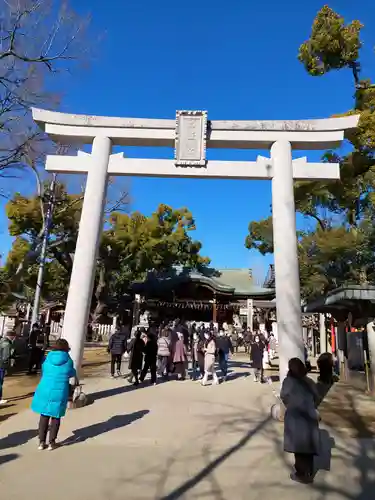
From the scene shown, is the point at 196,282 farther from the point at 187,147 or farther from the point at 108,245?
the point at 187,147

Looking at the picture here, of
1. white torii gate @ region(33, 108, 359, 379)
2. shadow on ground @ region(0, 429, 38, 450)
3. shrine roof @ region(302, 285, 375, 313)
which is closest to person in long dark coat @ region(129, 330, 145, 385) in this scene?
white torii gate @ region(33, 108, 359, 379)

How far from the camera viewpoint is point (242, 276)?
1094 inches

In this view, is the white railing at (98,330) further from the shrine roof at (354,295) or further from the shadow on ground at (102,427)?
the shadow on ground at (102,427)

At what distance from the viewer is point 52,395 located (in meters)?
4.54

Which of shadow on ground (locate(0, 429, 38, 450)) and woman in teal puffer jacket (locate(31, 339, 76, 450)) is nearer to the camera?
woman in teal puffer jacket (locate(31, 339, 76, 450))

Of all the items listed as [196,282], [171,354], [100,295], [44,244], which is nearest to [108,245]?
[100,295]

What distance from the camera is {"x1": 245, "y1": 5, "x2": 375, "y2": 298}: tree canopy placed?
12.7 meters

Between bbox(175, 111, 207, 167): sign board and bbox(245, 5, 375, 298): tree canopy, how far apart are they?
230 inches

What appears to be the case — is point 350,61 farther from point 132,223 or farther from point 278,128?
point 132,223

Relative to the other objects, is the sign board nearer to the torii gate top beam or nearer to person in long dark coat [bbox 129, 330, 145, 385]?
the torii gate top beam

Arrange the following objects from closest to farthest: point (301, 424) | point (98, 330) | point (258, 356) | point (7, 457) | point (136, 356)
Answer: point (301, 424) < point (7, 457) < point (136, 356) < point (258, 356) < point (98, 330)

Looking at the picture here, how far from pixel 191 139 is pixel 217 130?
660mm

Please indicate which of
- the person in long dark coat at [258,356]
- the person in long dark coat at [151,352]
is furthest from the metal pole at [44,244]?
the person in long dark coat at [258,356]

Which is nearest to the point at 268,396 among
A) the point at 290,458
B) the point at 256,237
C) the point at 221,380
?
the point at 221,380
